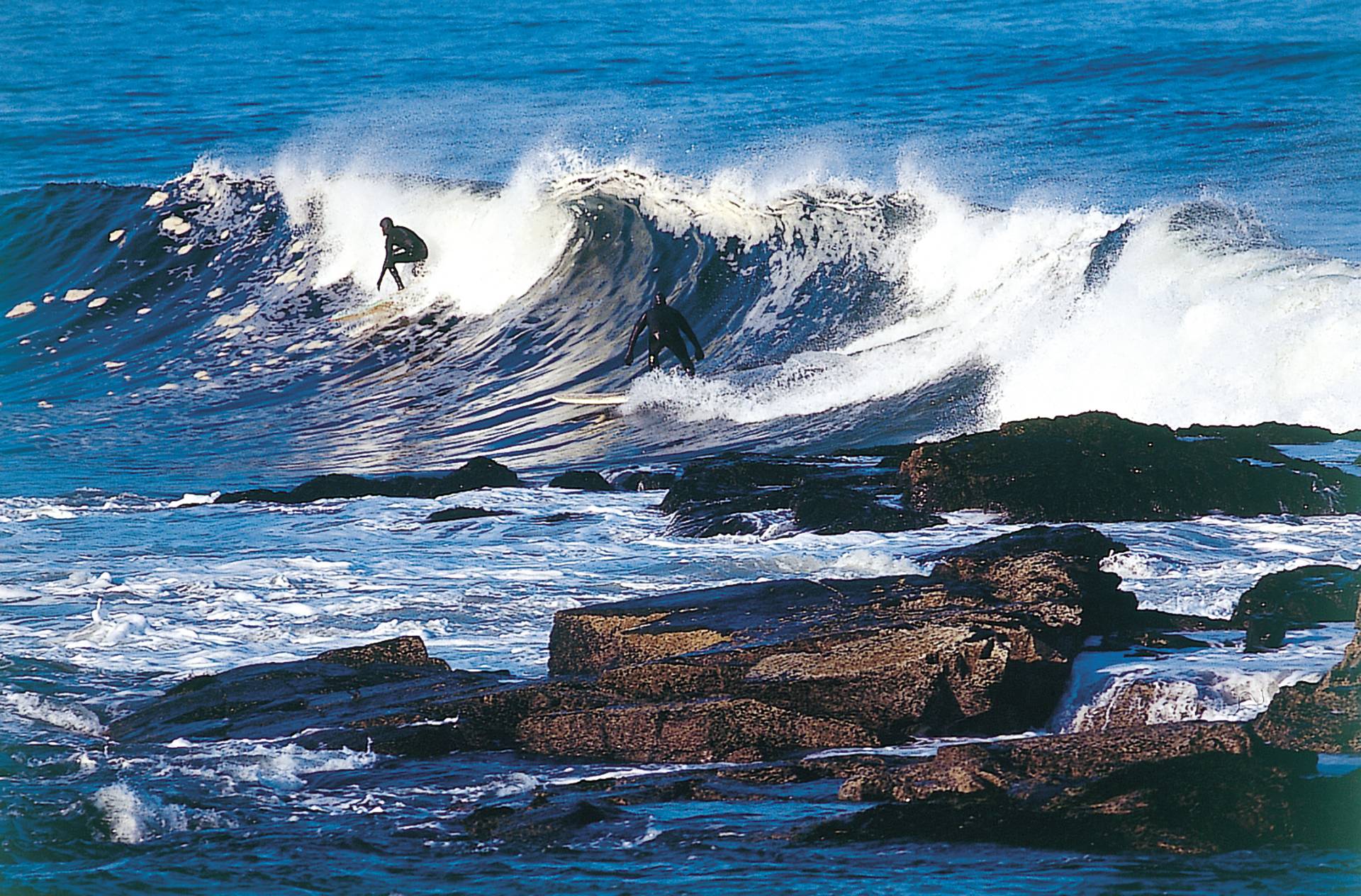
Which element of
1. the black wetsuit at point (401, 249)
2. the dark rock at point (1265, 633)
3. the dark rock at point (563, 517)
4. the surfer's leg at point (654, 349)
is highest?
the black wetsuit at point (401, 249)

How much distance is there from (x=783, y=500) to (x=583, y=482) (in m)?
2.27

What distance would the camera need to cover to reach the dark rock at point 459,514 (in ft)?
37.2

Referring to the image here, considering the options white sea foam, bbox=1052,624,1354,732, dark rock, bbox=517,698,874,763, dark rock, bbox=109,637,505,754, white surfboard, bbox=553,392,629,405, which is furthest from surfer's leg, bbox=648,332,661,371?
dark rock, bbox=517,698,874,763

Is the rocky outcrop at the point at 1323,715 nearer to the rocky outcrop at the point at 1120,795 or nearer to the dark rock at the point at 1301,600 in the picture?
the rocky outcrop at the point at 1120,795

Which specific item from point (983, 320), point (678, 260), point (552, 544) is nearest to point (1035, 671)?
point (552, 544)

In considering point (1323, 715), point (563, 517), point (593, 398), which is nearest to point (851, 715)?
point (1323, 715)

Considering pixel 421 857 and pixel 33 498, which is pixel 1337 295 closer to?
pixel 33 498

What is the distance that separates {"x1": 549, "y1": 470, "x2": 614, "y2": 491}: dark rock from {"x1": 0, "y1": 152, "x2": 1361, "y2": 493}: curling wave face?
8.25 feet

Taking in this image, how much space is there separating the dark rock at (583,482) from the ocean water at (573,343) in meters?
0.36

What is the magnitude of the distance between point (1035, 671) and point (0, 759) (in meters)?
4.11

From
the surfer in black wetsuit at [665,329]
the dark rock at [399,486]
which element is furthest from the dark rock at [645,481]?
the surfer in black wetsuit at [665,329]

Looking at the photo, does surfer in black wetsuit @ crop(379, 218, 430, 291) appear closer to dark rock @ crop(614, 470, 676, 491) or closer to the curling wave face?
the curling wave face

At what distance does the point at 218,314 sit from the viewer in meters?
23.0

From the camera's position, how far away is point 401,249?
22859mm
